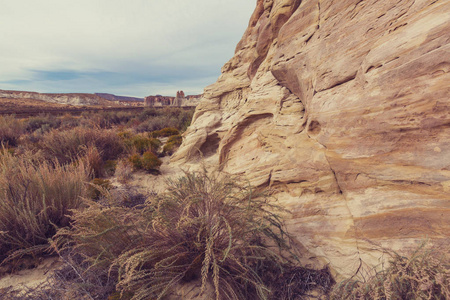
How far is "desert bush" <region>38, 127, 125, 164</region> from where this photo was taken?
650 cm

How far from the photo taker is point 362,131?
7.92 feet

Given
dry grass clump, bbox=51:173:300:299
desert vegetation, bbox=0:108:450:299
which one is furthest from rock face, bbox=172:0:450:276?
dry grass clump, bbox=51:173:300:299

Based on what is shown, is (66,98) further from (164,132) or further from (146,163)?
(146,163)

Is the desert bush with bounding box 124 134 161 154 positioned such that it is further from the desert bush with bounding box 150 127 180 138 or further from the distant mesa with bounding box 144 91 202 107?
the distant mesa with bounding box 144 91 202 107

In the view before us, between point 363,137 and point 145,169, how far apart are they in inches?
224

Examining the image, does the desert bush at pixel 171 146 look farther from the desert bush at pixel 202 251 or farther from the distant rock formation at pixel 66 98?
the distant rock formation at pixel 66 98

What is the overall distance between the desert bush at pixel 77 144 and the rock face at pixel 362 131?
5.51 meters

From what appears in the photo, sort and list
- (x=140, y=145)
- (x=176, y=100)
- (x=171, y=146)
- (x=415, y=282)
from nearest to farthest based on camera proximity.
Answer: (x=415, y=282)
(x=140, y=145)
(x=171, y=146)
(x=176, y=100)

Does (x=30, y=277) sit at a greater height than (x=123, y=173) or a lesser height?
lesser

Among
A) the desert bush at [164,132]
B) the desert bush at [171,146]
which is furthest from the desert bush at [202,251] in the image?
the desert bush at [164,132]

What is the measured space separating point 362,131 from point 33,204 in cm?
448

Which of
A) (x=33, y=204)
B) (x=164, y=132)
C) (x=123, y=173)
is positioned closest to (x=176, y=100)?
(x=164, y=132)

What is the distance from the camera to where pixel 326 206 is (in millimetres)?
2750

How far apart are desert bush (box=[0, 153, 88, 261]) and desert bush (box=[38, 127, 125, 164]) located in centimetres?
305
